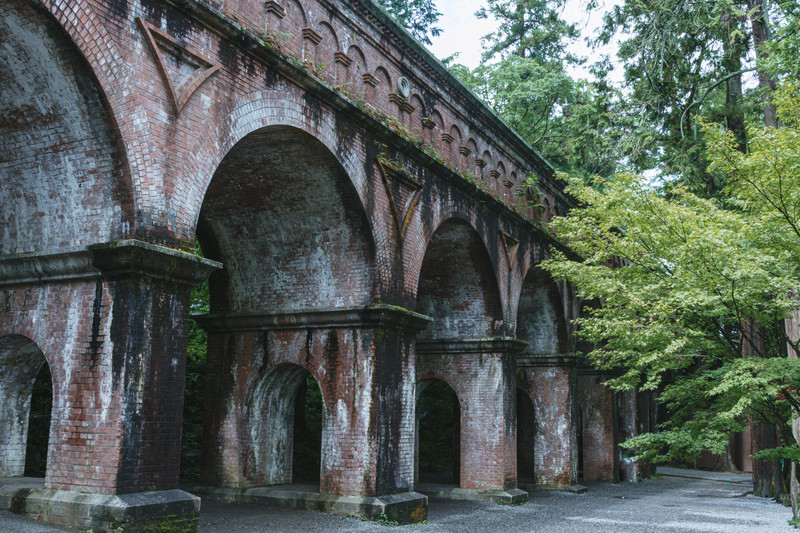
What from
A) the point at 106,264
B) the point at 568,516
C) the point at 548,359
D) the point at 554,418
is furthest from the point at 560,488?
the point at 106,264

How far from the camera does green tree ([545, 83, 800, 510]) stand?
9.34 m

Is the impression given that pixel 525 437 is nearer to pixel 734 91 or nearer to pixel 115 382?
pixel 734 91

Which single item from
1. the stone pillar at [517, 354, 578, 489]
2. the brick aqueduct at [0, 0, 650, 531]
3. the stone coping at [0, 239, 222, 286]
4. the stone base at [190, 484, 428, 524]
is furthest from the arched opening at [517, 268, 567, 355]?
the stone coping at [0, 239, 222, 286]

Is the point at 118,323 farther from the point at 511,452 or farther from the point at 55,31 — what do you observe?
the point at 511,452

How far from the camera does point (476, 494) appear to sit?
14.0 m

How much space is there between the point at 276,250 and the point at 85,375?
4.69m

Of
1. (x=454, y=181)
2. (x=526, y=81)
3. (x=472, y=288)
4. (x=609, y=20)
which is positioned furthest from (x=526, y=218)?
(x=526, y=81)

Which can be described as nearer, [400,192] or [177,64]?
[177,64]

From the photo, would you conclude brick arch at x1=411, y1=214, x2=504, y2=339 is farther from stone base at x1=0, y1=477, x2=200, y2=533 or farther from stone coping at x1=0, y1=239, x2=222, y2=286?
stone base at x1=0, y1=477, x2=200, y2=533

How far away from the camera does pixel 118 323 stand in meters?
6.39

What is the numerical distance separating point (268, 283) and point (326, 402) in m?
2.08

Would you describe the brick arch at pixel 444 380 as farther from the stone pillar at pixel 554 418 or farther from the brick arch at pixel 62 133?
the brick arch at pixel 62 133

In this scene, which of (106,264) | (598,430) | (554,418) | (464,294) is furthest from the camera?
(598,430)

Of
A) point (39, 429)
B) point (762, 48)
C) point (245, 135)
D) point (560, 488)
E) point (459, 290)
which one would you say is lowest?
point (560, 488)
